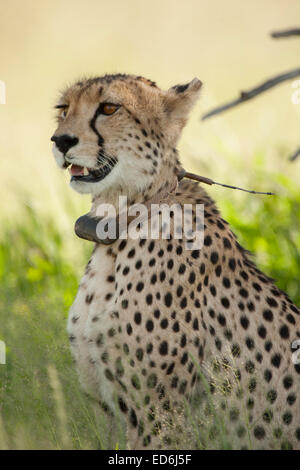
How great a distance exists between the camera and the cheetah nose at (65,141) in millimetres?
2956

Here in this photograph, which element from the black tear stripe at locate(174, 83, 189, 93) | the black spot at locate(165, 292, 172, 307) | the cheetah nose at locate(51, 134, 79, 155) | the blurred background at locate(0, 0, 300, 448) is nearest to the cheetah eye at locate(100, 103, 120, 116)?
the cheetah nose at locate(51, 134, 79, 155)

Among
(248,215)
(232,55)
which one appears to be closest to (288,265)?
(248,215)

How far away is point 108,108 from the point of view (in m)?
3.07

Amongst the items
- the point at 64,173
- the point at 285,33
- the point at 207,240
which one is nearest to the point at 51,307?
the point at 207,240

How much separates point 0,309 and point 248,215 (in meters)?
1.78

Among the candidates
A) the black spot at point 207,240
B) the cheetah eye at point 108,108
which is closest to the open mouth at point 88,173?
the cheetah eye at point 108,108

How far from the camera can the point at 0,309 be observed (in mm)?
4125

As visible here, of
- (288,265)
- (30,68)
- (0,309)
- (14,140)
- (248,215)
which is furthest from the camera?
(30,68)

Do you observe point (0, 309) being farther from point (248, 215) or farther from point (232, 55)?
point (232, 55)

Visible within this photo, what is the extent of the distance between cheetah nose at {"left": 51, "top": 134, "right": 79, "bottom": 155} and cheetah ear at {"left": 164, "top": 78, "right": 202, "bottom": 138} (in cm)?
44

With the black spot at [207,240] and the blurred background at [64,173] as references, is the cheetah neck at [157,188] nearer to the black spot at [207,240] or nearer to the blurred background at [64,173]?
the black spot at [207,240]

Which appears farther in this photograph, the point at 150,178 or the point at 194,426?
the point at 150,178

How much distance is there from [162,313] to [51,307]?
3.21ft

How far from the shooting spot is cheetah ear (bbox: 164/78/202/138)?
10.5 feet
